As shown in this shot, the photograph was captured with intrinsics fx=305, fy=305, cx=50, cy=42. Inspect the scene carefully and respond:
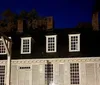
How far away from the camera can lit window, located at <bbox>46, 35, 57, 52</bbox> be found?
2938 cm

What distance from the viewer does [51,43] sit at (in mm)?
29641

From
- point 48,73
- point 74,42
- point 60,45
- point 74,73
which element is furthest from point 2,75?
point 74,42

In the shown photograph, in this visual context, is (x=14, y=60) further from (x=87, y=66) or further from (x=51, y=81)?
(x=87, y=66)

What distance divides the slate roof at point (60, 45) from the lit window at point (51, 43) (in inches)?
15.2

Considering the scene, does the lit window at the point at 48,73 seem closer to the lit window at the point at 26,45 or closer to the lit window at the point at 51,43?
the lit window at the point at 51,43

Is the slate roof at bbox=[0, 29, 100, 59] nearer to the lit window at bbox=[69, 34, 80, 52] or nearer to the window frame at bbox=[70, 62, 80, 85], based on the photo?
the lit window at bbox=[69, 34, 80, 52]

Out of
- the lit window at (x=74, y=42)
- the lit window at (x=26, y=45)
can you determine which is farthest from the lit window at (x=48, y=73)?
the lit window at (x=26, y=45)

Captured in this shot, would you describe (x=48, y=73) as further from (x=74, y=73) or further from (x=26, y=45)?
(x=26, y=45)

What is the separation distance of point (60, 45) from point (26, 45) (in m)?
3.42

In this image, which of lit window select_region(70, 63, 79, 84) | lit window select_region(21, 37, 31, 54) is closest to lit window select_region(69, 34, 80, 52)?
lit window select_region(70, 63, 79, 84)

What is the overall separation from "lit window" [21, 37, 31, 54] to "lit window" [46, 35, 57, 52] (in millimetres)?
1800

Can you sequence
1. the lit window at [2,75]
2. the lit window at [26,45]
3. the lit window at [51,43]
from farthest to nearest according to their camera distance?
the lit window at [26,45] < the lit window at [51,43] < the lit window at [2,75]

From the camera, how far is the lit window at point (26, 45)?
29.8m

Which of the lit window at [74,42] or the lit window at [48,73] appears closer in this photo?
the lit window at [48,73]
